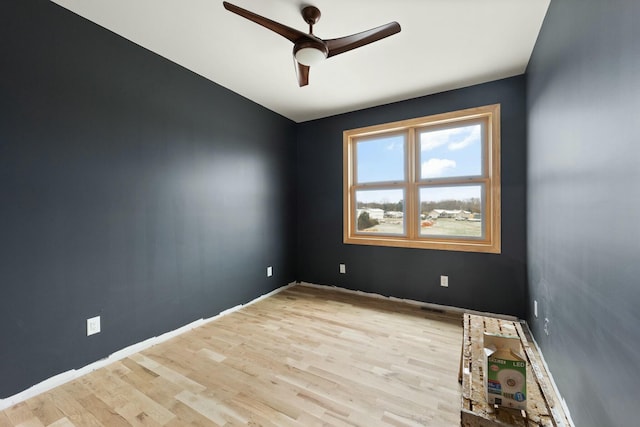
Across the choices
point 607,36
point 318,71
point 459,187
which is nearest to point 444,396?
point 607,36

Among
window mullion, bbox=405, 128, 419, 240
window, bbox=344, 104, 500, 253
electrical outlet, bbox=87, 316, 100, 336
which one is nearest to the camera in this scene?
electrical outlet, bbox=87, 316, 100, 336

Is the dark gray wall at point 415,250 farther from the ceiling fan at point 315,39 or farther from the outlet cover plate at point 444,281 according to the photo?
the ceiling fan at point 315,39

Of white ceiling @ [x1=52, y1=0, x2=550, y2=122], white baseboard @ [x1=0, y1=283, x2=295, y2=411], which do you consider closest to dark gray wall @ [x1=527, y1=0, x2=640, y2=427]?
white ceiling @ [x1=52, y1=0, x2=550, y2=122]

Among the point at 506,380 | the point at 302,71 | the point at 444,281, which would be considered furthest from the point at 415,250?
the point at 302,71

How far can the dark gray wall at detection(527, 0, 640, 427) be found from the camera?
896 millimetres

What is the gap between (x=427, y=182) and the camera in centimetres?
327

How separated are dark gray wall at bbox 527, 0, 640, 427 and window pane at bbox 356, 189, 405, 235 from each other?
1.68m

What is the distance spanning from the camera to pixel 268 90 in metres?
3.11

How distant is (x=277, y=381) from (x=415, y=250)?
2.26 m

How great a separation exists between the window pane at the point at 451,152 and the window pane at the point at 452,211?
0.20 metres

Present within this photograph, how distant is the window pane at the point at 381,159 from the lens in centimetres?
350

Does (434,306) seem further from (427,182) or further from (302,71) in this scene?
(302,71)

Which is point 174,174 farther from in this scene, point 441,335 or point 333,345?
point 441,335

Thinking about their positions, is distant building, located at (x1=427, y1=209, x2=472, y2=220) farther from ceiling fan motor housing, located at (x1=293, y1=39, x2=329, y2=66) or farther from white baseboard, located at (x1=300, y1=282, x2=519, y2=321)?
ceiling fan motor housing, located at (x1=293, y1=39, x2=329, y2=66)
